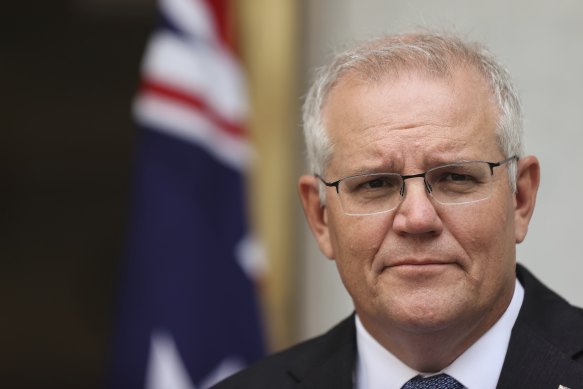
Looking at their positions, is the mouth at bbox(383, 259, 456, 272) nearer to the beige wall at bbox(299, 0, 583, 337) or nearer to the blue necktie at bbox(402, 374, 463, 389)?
the blue necktie at bbox(402, 374, 463, 389)

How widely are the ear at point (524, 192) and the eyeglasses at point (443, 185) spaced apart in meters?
0.12

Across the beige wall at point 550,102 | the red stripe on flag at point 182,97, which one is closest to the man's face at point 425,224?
the beige wall at point 550,102

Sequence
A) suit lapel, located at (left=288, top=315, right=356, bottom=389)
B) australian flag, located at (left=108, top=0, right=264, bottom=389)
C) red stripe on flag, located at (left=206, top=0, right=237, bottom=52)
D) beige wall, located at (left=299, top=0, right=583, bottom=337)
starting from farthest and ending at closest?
red stripe on flag, located at (left=206, top=0, right=237, bottom=52) → australian flag, located at (left=108, top=0, right=264, bottom=389) → beige wall, located at (left=299, top=0, right=583, bottom=337) → suit lapel, located at (left=288, top=315, right=356, bottom=389)

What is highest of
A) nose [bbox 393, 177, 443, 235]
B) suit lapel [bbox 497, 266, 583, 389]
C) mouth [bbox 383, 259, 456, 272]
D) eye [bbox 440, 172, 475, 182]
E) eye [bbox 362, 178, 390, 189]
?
eye [bbox 440, 172, 475, 182]

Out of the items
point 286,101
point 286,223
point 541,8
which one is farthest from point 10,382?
point 541,8

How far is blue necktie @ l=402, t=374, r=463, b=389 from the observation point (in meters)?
2.99

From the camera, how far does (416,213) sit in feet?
9.34

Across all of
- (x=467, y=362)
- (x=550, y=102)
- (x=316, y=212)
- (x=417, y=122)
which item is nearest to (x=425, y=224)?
(x=417, y=122)

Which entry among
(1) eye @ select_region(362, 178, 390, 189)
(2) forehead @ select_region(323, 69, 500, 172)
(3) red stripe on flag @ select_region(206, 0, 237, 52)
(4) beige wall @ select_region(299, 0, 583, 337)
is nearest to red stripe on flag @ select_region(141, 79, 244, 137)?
(3) red stripe on flag @ select_region(206, 0, 237, 52)

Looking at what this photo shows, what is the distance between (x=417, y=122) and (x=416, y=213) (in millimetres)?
258

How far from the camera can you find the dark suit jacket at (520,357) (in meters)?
2.94

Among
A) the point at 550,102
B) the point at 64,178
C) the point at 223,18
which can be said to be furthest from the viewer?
the point at 64,178

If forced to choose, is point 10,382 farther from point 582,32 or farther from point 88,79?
point 582,32

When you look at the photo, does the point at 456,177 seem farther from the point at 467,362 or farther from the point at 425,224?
the point at 467,362
